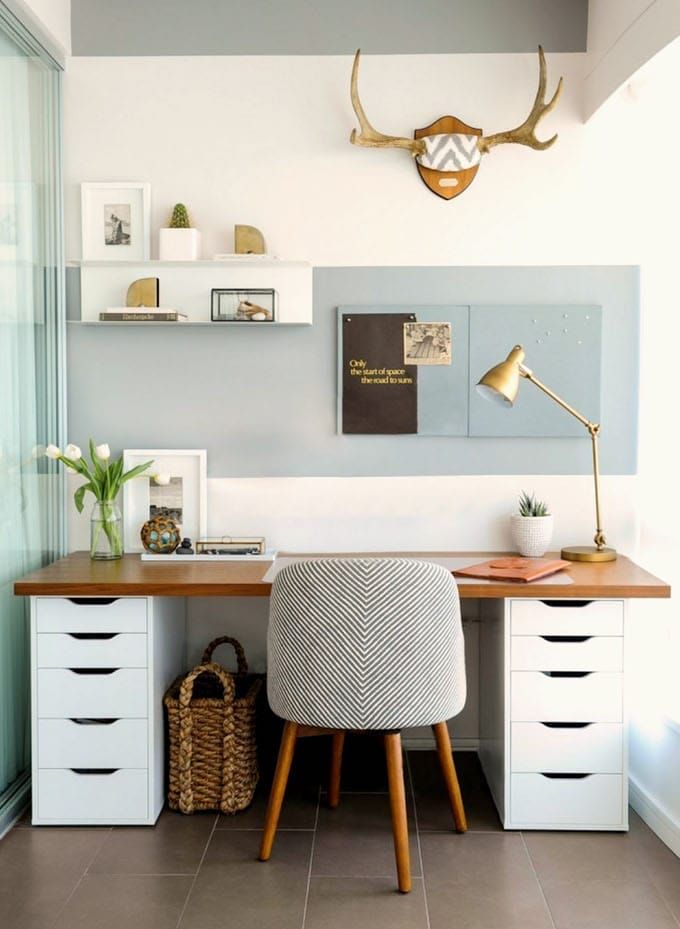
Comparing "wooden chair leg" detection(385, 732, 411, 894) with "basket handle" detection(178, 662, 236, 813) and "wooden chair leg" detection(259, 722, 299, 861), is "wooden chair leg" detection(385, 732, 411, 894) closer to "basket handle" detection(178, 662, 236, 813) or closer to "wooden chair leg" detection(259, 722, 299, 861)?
"wooden chair leg" detection(259, 722, 299, 861)

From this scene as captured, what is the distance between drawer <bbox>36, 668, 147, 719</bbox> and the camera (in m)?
2.88

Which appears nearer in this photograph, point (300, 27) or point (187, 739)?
point (187, 739)

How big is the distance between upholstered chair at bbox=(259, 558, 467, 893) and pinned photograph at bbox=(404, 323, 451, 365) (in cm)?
112

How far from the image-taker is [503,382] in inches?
118

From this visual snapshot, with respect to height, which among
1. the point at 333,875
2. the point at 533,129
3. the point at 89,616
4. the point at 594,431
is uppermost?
the point at 533,129

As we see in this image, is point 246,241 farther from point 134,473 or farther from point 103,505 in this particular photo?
point 103,505

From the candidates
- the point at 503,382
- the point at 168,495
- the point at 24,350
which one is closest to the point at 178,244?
the point at 24,350

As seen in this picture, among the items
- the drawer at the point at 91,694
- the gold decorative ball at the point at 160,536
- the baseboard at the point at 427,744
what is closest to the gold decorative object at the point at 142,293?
the gold decorative ball at the point at 160,536

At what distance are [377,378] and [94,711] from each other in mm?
1440

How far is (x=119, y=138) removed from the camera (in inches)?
134

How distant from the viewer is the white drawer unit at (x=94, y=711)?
287 cm

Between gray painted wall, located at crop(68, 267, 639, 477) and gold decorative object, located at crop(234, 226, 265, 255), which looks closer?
gold decorative object, located at crop(234, 226, 265, 255)

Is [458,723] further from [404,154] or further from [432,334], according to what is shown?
[404,154]

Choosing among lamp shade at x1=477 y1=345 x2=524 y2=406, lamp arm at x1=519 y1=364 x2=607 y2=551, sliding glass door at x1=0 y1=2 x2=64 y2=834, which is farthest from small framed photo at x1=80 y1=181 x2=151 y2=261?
lamp arm at x1=519 y1=364 x2=607 y2=551
